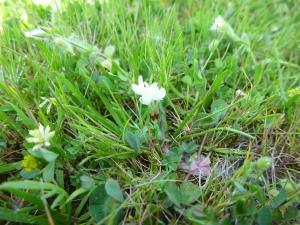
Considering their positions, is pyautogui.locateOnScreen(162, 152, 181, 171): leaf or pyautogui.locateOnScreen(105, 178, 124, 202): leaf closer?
pyautogui.locateOnScreen(105, 178, 124, 202): leaf

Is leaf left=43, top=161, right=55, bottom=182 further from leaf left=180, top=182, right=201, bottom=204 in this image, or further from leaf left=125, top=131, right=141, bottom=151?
leaf left=180, top=182, right=201, bottom=204

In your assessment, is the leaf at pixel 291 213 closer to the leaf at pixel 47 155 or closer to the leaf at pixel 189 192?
the leaf at pixel 189 192

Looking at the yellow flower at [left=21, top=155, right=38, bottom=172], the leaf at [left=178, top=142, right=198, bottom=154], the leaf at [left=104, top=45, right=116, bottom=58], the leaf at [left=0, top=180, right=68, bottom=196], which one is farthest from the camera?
the leaf at [left=104, top=45, right=116, bottom=58]

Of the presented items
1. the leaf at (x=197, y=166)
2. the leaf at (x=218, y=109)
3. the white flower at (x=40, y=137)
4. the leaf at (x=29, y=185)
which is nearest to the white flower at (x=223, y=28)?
the leaf at (x=218, y=109)

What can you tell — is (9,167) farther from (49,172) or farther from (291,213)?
(291,213)

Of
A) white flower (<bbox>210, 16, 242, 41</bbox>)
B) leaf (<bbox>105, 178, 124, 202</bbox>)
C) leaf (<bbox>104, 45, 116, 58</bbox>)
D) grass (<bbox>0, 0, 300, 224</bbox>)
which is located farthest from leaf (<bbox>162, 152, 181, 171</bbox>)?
white flower (<bbox>210, 16, 242, 41</bbox>)

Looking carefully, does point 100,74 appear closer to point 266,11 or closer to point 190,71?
point 190,71

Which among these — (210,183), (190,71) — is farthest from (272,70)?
(210,183)

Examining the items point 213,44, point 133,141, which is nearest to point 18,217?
point 133,141
